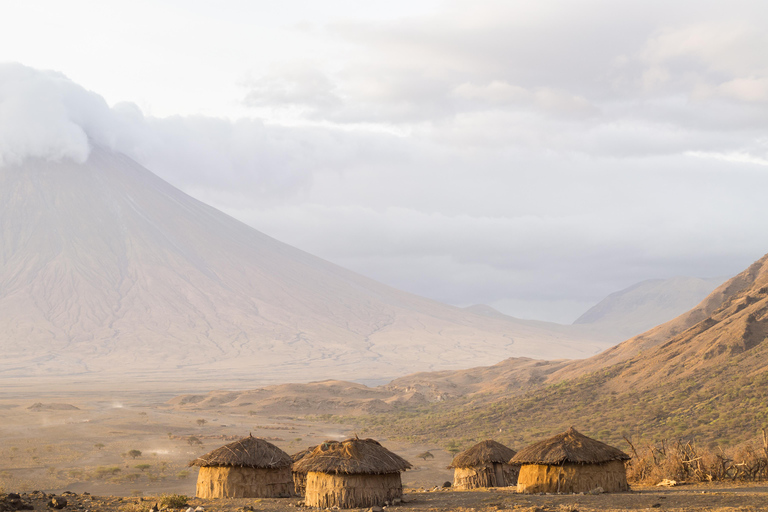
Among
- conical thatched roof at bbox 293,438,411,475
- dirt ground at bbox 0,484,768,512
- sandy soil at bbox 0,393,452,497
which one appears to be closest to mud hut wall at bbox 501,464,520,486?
dirt ground at bbox 0,484,768,512

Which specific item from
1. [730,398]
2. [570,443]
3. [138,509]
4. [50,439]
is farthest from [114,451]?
[730,398]

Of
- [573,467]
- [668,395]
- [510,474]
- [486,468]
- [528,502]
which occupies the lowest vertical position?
[528,502]

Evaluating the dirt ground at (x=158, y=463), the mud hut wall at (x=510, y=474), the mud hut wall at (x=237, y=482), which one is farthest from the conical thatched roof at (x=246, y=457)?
the mud hut wall at (x=510, y=474)

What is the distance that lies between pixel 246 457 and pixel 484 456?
7.85 metres

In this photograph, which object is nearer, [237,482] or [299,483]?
[237,482]

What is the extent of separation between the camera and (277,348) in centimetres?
14212

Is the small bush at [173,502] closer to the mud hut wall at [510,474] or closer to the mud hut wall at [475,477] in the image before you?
the mud hut wall at [475,477]

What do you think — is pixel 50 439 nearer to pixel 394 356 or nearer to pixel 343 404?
pixel 343 404

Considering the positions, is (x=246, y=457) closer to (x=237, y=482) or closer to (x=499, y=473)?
(x=237, y=482)

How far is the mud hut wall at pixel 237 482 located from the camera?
20422mm

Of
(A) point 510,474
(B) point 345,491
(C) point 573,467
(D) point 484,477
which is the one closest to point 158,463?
(D) point 484,477

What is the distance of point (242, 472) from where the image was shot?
20.5 m

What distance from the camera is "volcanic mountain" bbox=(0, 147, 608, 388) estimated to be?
12644cm

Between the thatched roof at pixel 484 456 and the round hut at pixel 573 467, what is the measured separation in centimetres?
379
